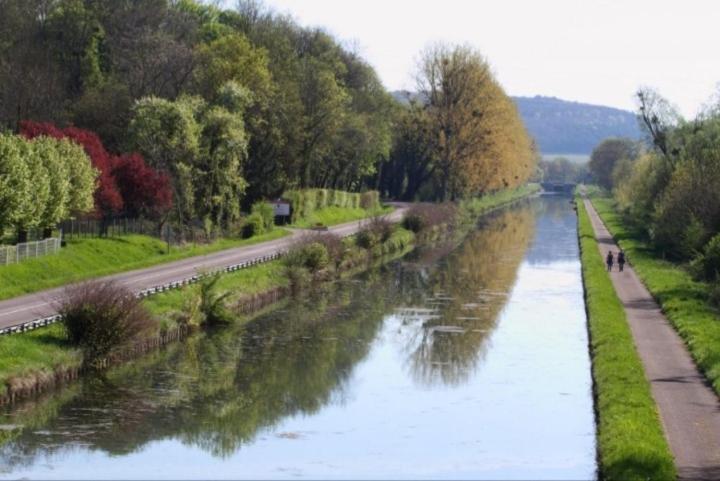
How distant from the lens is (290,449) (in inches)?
1249

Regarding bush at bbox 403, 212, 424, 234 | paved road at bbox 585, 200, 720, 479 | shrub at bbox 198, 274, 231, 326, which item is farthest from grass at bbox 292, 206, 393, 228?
paved road at bbox 585, 200, 720, 479

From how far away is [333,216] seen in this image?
370ft

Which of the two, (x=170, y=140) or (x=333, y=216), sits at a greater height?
(x=170, y=140)

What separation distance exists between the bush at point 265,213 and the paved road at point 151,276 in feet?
6.65

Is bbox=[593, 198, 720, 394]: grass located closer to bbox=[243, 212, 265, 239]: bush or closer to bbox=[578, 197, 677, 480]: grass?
bbox=[578, 197, 677, 480]: grass

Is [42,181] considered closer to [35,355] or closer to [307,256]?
[307,256]

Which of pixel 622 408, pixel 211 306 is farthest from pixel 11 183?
pixel 622 408

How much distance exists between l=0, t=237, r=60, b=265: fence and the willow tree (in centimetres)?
7579

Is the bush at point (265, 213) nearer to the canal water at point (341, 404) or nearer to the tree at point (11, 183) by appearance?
the canal water at point (341, 404)

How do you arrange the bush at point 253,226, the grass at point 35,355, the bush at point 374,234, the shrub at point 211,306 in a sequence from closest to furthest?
the grass at point 35,355
the shrub at point 211,306
the bush at point 374,234
the bush at point 253,226

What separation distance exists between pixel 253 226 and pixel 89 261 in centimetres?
2573

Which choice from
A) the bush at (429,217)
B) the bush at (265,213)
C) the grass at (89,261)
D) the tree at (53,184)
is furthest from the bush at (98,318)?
the bush at (429,217)

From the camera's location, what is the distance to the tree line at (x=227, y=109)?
76.9 m

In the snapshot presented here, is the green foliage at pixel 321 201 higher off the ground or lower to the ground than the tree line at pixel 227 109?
lower
